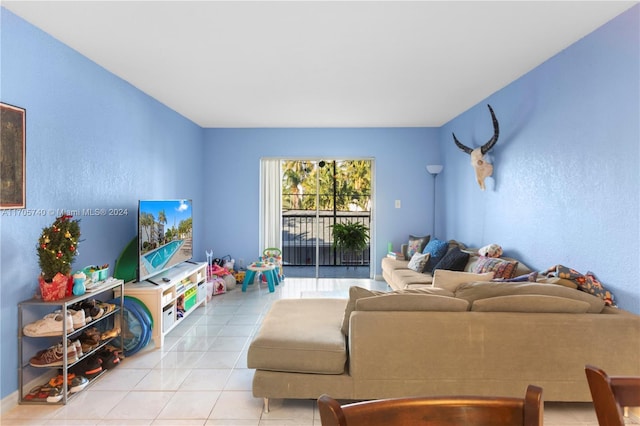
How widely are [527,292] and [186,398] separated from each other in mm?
2300

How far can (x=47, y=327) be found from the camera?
2.38m

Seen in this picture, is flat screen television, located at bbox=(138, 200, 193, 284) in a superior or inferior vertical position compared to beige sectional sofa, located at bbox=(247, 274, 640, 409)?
superior

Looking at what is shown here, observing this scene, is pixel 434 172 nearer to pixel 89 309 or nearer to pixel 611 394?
pixel 89 309

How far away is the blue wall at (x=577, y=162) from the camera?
2.37m

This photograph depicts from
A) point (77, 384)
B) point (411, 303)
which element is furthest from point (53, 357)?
point (411, 303)

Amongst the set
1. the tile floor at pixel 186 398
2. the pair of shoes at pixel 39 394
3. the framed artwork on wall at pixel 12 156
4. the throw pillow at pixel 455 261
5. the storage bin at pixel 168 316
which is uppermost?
the framed artwork on wall at pixel 12 156

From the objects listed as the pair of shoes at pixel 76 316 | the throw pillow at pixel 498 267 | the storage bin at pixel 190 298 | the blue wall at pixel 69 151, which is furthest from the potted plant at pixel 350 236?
the pair of shoes at pixel 76 316

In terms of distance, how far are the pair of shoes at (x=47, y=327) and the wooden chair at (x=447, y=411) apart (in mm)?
2360

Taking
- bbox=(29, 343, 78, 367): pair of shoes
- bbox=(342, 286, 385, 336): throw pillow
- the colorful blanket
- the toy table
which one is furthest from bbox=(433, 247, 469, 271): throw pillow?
bbox=(29, 343, 78, 367): pair of shoes

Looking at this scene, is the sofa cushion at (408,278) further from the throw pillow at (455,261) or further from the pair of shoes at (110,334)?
the pair of shoes at (110,334)

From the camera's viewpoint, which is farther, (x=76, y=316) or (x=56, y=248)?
(x=76, y=316)

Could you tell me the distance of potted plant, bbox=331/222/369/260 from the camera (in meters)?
6.87

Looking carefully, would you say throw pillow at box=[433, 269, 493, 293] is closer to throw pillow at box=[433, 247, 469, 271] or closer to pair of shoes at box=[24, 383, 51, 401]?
throw pillow at box=[433, 247, 469, 271]

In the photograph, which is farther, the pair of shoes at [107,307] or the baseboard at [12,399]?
the pair of shoes at [107,307]
